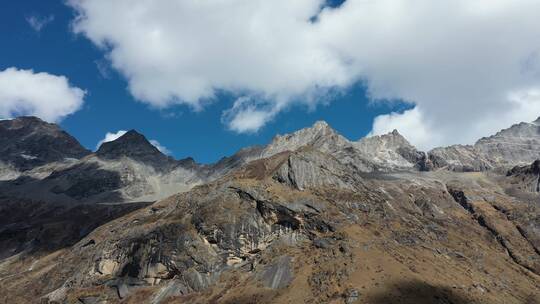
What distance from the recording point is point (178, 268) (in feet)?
506

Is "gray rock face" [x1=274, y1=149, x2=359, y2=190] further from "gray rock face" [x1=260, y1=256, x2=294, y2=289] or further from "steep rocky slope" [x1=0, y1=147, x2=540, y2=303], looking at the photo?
"gray rock face" [x1=260, y1=256, x2=294, y2=289]

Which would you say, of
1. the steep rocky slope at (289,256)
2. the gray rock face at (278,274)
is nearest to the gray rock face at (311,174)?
the steep rocky slope at (289,256)

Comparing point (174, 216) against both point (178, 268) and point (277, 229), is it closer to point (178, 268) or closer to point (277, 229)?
point (178, 268)

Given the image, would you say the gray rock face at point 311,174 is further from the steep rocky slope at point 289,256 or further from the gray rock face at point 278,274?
the gray rock face at point 278,274

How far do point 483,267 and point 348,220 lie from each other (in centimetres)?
5240

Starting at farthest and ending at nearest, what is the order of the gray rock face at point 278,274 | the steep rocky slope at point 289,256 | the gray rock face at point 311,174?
the gray rock face at point 311,174, the gray rock face at point 278,274, the steep rocky slope at point 289,256

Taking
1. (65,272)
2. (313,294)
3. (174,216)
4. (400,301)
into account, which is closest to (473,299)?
(400,301)

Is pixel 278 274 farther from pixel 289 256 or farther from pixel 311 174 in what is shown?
pixel 311 174

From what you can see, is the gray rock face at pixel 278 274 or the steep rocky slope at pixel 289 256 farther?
the gray rock face at pixel 278 274

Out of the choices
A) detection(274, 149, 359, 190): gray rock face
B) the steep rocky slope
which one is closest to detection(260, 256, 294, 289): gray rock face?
the steep rocky slope

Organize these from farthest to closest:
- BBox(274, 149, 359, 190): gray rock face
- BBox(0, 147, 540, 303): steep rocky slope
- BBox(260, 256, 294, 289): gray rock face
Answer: BBox(274, 149, 359, 190): gray rock face → BBox(260, 256, 294, 289): gray rock face → BBox(0, 147, 540, 303): steep rocky slope

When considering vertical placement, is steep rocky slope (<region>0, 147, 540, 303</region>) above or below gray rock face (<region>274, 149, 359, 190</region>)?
below

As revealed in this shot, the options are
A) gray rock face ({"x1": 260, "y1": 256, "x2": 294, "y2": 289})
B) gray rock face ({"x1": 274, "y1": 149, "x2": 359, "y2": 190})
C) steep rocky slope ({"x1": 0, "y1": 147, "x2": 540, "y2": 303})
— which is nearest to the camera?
steep rocky slope ({"x1": 0, "y1": 147, "x2": 540, "y2": 303})

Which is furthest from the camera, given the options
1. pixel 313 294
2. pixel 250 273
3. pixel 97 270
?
pixel 97 270
